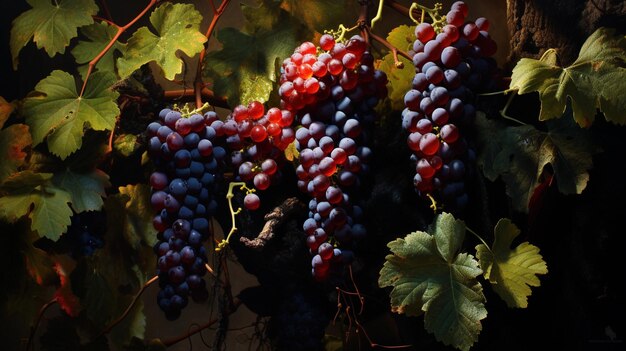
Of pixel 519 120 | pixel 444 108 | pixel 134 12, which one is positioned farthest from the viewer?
pixel 134 12

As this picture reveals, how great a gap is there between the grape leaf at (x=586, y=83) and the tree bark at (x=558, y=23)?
10cm

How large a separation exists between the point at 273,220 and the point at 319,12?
0.43m

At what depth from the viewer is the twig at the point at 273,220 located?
119 centimetres

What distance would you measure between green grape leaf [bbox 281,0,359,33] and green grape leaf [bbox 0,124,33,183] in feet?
1.83

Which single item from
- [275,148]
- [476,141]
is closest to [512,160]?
[476,141]

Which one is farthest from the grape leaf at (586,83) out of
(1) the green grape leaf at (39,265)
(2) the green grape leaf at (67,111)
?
(1) the green grape leaf at (39,265)

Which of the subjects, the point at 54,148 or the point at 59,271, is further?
the point at 59,271

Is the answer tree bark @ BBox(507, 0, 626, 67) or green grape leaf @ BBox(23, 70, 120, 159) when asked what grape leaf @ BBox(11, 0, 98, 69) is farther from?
tree bark @ BBox(507, 0, 626, 67)

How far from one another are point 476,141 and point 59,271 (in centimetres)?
84

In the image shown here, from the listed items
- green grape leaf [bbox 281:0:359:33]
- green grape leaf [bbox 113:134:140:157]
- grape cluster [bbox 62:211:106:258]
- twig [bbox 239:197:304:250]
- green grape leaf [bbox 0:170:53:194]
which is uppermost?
green grape leaf [bbox 281:0:359:33]

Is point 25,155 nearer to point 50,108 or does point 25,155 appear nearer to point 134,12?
point 50,108

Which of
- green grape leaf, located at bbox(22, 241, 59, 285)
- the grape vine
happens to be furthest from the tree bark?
green grape leaf, located at bbox(22, 241, 59, 285)

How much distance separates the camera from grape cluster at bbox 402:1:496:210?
113cm

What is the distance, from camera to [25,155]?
4.58 ft
